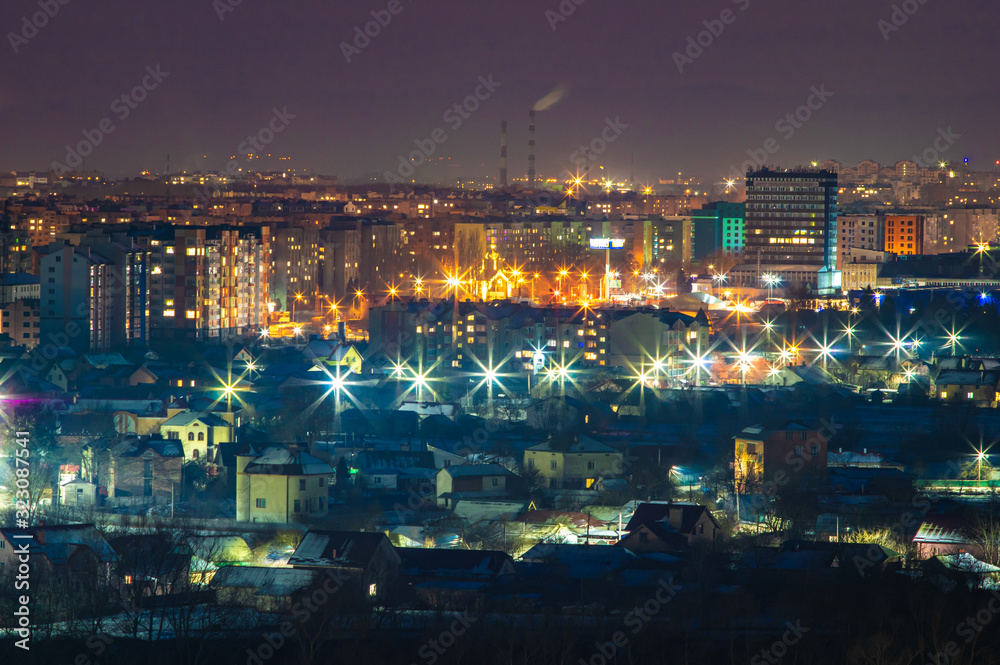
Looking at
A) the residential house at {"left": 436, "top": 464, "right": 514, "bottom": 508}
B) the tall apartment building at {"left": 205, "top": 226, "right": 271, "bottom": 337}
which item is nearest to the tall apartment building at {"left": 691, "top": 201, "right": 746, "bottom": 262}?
the tall apartment building at {"left": 205, "top": 226, "right": 271, "bottom": 337}

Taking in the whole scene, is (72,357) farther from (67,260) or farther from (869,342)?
(869,342)

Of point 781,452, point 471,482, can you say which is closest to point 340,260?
point 781,452

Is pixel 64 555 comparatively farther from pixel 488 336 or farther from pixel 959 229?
pixel 959 229

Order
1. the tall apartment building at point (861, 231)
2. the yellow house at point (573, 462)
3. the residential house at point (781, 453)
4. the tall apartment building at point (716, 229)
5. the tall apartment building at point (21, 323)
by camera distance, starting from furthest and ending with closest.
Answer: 1. the tall apartment building at point (716, 229)
2. the tall apartment building at point (861, 231)
3. the tall apartment building at point (21, 323)
4. the yellow house at point (573, 462)
5. the residential house at point (781, 453)

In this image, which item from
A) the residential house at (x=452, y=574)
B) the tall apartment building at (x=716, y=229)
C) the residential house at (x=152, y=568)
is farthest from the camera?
the tall apartment building at (x=716, y=229)

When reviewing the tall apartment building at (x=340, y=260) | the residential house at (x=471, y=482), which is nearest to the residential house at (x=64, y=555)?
the residential house at (x=471, y=482)

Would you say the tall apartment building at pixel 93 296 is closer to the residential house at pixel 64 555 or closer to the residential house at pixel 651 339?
the residential house at pixel 651 339
